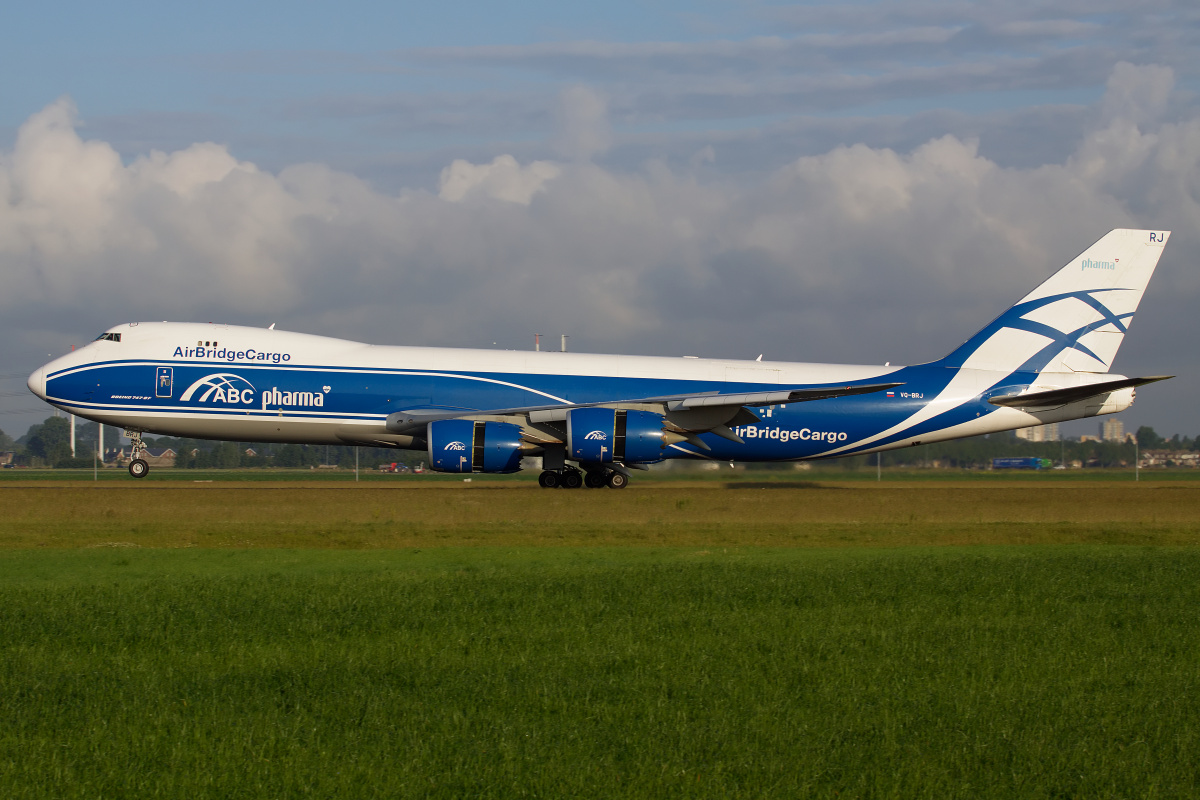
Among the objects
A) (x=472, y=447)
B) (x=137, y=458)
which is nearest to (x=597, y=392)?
(x=472, y=447)

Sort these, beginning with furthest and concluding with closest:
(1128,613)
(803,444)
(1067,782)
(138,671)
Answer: (803,444) < (1128,613) < (138,671) < (1067,782)

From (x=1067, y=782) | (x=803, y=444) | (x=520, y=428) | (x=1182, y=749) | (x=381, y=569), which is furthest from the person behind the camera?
(x=803, y=444)

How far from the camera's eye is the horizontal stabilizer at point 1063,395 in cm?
2842

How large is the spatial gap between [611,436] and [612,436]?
3cm

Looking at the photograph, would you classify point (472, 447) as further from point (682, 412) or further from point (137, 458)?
point (137, 458)

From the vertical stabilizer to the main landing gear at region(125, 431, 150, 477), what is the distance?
81.6 feet

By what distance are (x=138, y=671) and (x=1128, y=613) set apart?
349 inches

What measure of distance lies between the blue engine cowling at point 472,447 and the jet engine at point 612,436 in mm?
1474

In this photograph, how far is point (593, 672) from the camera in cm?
782

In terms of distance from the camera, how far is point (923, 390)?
3145 centimetres

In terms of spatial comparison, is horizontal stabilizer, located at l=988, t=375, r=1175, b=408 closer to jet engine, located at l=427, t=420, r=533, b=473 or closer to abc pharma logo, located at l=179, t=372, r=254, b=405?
jet engine, located at l=427, t=420, r=533, b=473

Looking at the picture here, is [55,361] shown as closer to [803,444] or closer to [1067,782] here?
[803,444]

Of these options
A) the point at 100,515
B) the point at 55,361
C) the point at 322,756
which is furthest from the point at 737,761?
the point at 55,361

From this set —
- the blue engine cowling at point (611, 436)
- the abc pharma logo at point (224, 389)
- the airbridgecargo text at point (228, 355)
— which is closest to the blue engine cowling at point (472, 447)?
the blue engine cowling at point (611, 436)
